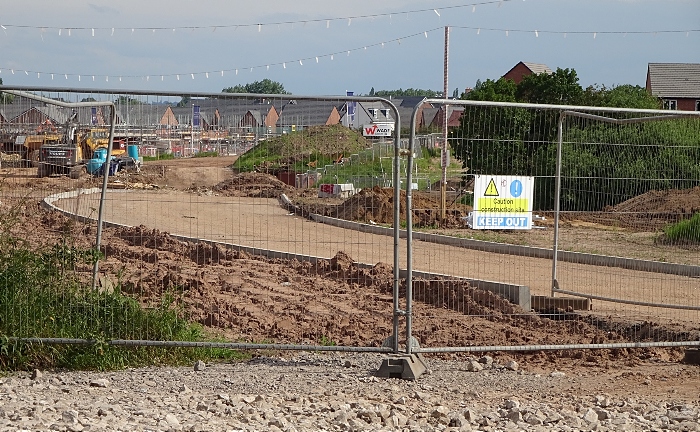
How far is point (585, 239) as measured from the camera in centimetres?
1878

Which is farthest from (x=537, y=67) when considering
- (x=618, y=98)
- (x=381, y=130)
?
(x=381, y=130)

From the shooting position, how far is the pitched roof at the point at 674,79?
229 ft

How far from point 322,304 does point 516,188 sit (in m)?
3.90

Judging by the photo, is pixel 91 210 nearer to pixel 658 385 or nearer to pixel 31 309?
pixel 31 309

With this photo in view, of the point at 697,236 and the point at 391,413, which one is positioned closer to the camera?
the point at 391,413

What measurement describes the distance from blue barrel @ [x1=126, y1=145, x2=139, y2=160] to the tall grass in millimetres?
1699

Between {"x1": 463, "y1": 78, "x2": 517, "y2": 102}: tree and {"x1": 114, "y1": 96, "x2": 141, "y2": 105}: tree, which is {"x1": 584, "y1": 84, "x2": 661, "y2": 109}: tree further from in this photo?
{"x1": 114, "y1": 96, "x2": 141, "y2": 105}: tree

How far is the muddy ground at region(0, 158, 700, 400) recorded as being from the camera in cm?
987

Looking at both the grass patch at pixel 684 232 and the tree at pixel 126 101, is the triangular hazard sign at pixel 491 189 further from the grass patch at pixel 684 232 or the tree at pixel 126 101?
the grass patch at pixel 684 232

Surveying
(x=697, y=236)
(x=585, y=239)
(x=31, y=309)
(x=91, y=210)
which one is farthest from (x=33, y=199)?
(x=585, y=239)

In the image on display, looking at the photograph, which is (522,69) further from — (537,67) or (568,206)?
(568,206)

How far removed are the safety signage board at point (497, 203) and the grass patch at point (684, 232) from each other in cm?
374

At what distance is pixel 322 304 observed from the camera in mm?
12812

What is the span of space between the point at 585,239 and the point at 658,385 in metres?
10.0
